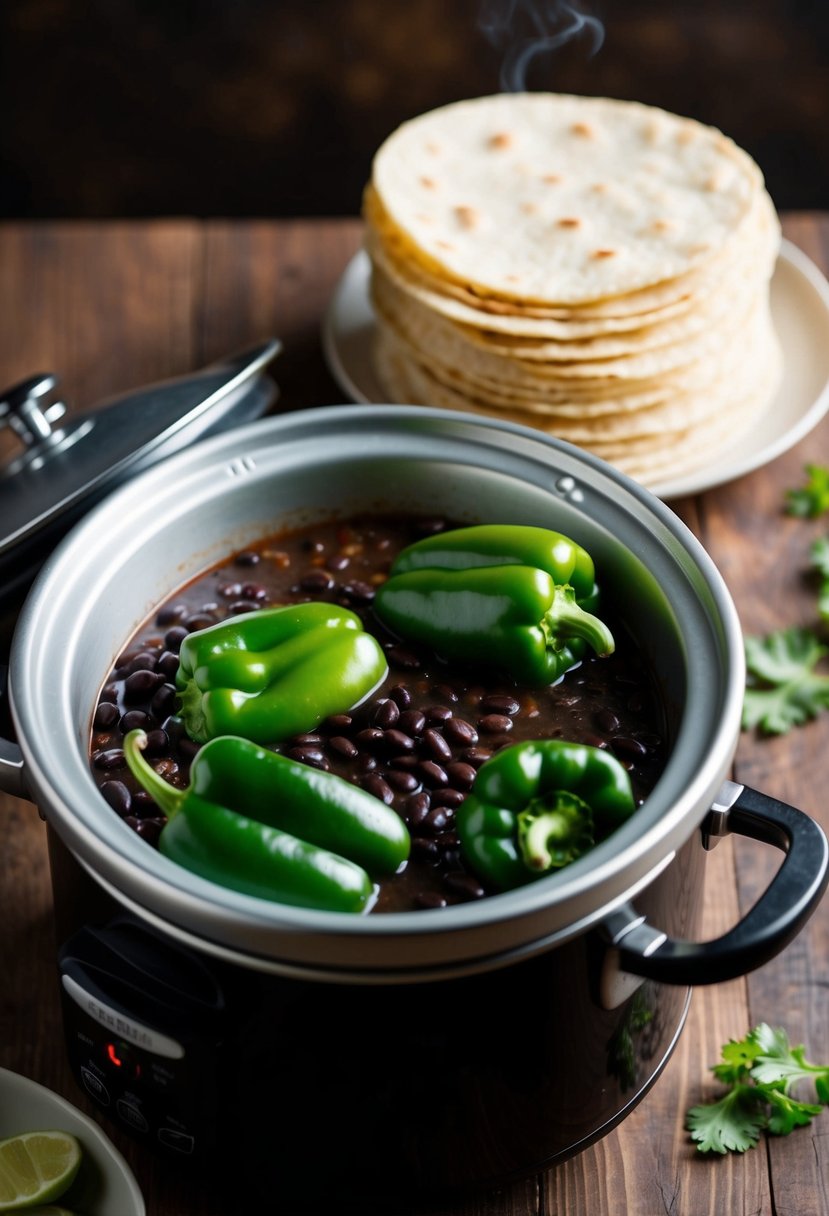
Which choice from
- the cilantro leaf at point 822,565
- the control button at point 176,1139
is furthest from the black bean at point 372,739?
the cilantro leaf at point 822,565

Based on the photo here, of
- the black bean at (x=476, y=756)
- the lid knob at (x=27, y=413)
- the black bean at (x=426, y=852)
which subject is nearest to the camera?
the black bean at (x=426, y=852)

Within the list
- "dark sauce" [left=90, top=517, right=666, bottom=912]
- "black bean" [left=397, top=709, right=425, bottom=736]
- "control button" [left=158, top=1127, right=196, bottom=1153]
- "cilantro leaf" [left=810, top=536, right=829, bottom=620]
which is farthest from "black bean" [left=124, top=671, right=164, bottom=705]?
"cilantro leaf" [left=810, top=536, right=829, bottom=620]

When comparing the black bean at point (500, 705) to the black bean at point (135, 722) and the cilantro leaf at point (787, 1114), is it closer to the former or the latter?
the black bean at point (135, 722)

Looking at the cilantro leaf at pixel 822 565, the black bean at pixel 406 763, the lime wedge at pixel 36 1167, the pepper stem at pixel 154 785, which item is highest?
the pepper stem at pixel 154 785

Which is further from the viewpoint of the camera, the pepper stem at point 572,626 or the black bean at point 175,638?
the black bean at point 175,638

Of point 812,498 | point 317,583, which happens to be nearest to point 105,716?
point 317,583

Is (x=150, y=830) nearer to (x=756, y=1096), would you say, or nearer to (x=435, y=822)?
(x=435, y=822)
